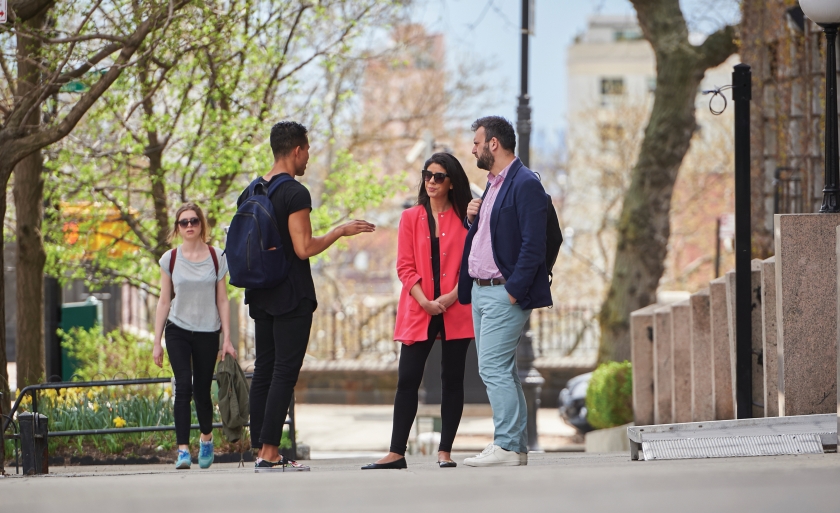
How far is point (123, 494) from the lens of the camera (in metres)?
4.80

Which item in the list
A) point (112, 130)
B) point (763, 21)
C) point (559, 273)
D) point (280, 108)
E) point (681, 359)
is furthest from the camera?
point (559, 273)

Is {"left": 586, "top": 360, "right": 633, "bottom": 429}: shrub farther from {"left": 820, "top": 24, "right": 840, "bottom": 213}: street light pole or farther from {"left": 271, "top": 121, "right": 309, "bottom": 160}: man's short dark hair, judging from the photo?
{"left": 271, "top": 121, "right": 309, "bottom": 160}: man's short dark hair

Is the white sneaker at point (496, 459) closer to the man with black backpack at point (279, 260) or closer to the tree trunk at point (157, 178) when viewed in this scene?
the man with black backpack at point (279, 260)

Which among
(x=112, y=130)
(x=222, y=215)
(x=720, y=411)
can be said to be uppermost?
(x=112, y=130)

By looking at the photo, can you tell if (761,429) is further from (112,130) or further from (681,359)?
(112,130)

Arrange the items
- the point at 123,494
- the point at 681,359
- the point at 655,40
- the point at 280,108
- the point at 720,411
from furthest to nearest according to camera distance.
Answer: the point at 655,40
the point at 280,108
the point at 681,359
the point at 720,411
the point at 123,494

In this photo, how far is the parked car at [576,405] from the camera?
15711mm

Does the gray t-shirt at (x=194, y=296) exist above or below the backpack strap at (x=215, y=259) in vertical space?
below

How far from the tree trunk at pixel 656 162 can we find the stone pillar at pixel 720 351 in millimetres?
8292

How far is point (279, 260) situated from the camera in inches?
241

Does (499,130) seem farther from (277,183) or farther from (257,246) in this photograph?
(257,246)

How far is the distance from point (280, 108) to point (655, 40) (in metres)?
7.36

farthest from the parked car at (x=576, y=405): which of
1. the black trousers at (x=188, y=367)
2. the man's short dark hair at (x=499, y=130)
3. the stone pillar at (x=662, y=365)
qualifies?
the man's short dark hair at (x=499, y=130)

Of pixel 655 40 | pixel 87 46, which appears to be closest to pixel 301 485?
pixel 87 46
